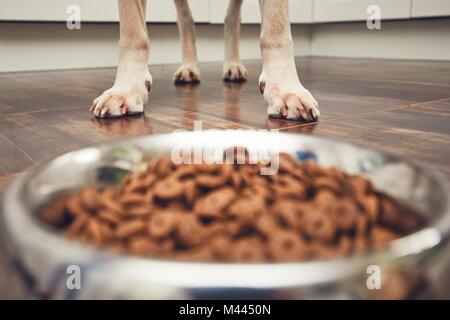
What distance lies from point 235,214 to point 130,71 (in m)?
0.92

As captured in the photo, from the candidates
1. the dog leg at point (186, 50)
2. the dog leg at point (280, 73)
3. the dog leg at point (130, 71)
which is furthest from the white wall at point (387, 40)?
the dog leg at point (130, 71)

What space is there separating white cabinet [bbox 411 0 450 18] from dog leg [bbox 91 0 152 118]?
102 inches

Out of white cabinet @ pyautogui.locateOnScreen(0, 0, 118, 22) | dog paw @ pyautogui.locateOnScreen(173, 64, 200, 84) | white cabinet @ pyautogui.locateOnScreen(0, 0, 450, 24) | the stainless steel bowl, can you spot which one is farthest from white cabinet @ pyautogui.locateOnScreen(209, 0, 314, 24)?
the stainless steel bowl

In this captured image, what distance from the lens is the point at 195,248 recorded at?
0.40 metres

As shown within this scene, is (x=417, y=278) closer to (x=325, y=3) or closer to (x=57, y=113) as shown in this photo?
(x=57, y=113)

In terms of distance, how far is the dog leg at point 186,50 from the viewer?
205cm

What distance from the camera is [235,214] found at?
17.1 inches

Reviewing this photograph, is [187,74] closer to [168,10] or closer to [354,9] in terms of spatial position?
[168,10]

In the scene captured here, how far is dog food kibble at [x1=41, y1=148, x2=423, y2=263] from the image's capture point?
1.28 ft

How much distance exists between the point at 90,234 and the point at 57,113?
983 millimetres

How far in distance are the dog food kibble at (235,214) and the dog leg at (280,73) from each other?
58cm

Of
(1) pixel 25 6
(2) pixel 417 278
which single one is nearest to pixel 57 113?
(2) pixel 417 278

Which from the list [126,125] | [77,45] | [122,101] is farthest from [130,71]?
[77,45]

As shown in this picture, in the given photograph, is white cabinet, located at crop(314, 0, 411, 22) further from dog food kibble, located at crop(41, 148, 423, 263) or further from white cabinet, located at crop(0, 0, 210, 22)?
dog food kibble, located at crop(41, 148, 423, 263)
